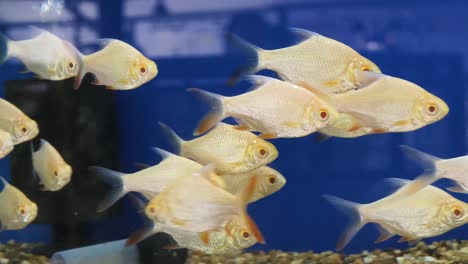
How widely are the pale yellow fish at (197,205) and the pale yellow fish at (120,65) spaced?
0.84 metres

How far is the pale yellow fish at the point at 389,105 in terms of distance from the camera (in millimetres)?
2352

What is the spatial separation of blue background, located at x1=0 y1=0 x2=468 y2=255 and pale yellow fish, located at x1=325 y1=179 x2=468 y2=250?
1248 millimetres

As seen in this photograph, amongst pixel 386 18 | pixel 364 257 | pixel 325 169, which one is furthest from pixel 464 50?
pixel 364 257

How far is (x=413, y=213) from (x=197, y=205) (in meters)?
1.16

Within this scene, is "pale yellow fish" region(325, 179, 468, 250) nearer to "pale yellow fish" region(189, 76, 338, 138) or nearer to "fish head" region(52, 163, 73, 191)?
"pale yellow fish" region(189, 76, 338, 138)

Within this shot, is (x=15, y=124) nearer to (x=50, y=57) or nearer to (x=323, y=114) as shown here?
(x=50, y=57)

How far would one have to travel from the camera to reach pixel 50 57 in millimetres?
2896

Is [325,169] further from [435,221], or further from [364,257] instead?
[435,221]

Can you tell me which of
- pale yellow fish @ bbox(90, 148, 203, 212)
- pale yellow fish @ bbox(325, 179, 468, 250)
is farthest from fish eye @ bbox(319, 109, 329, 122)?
pale yellow fish @ bbox(325, 179, 468, 250)

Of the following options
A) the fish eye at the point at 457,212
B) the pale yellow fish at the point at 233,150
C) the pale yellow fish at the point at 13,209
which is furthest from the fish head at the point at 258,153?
the pale yellow fish at the point at 13,209

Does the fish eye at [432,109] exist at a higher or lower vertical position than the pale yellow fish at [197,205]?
higher

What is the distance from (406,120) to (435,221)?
626 mm

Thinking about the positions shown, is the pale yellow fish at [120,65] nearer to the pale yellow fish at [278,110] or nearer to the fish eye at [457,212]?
the pale yellow fish at [278,110]

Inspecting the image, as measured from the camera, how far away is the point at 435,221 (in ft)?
8.87
